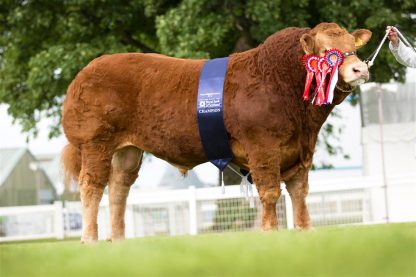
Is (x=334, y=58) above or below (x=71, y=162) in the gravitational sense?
above

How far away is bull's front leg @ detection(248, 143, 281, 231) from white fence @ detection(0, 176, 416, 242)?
5866mm

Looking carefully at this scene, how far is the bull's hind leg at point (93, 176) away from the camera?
651 cm

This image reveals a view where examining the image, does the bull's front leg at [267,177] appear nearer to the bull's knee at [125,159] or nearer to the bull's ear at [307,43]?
the bull's ear at [307,43]

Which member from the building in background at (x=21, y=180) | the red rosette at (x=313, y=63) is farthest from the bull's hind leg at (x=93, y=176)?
the building in background at (x=21, y=180)

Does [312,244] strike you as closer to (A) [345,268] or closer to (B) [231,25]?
(A) [345,268]

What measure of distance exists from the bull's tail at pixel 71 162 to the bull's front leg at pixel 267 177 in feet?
6.44

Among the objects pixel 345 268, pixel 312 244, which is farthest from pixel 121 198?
pixel 345 268

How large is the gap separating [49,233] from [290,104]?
1192 cm

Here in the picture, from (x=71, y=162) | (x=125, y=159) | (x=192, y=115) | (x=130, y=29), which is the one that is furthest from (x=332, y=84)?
(x=130, y=29)

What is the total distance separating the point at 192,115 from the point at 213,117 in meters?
0.21

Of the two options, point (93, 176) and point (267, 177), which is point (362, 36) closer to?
point (267, 177)

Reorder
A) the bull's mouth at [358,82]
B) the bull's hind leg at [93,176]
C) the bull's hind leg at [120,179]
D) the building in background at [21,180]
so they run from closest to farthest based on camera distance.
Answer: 1. the bull's mouth at [358,82]
2. the bull's hind leg at [93,176]
3. the bull's hind leg at [120,179]
4. the building in background at [21,180]

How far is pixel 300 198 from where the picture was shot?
20.5ft

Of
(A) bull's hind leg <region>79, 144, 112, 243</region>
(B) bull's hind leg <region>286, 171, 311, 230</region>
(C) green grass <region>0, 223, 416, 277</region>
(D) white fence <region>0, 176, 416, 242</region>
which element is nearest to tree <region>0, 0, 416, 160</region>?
(D) white fence <region>0, 176, 416, 242</region>
